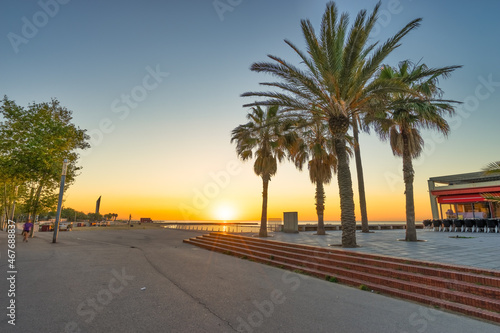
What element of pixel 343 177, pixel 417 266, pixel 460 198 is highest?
pixel 343 177

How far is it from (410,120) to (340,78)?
5554 mm

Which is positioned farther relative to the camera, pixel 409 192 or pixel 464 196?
pixel 464 196

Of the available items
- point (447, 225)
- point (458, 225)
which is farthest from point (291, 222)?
point (458, 225)

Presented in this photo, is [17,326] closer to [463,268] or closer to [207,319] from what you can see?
[207,319]

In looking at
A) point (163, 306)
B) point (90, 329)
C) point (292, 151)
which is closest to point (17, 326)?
point (90, 329)

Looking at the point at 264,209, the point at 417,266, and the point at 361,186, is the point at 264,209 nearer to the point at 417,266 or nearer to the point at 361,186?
the point at 361,186

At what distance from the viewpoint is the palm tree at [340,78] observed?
35.6ft

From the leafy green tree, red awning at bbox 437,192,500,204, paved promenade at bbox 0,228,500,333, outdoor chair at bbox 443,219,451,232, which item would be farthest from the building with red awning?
the leafy green tree

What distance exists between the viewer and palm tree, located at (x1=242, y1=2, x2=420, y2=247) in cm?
1086

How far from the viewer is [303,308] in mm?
5512

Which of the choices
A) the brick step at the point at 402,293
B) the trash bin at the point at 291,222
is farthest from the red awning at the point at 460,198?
the brick step at the point at 402,293

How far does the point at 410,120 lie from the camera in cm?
1402

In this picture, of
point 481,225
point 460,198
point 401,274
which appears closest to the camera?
point 401,274

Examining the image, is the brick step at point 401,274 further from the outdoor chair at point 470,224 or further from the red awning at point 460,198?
the red awning at point 460,198
